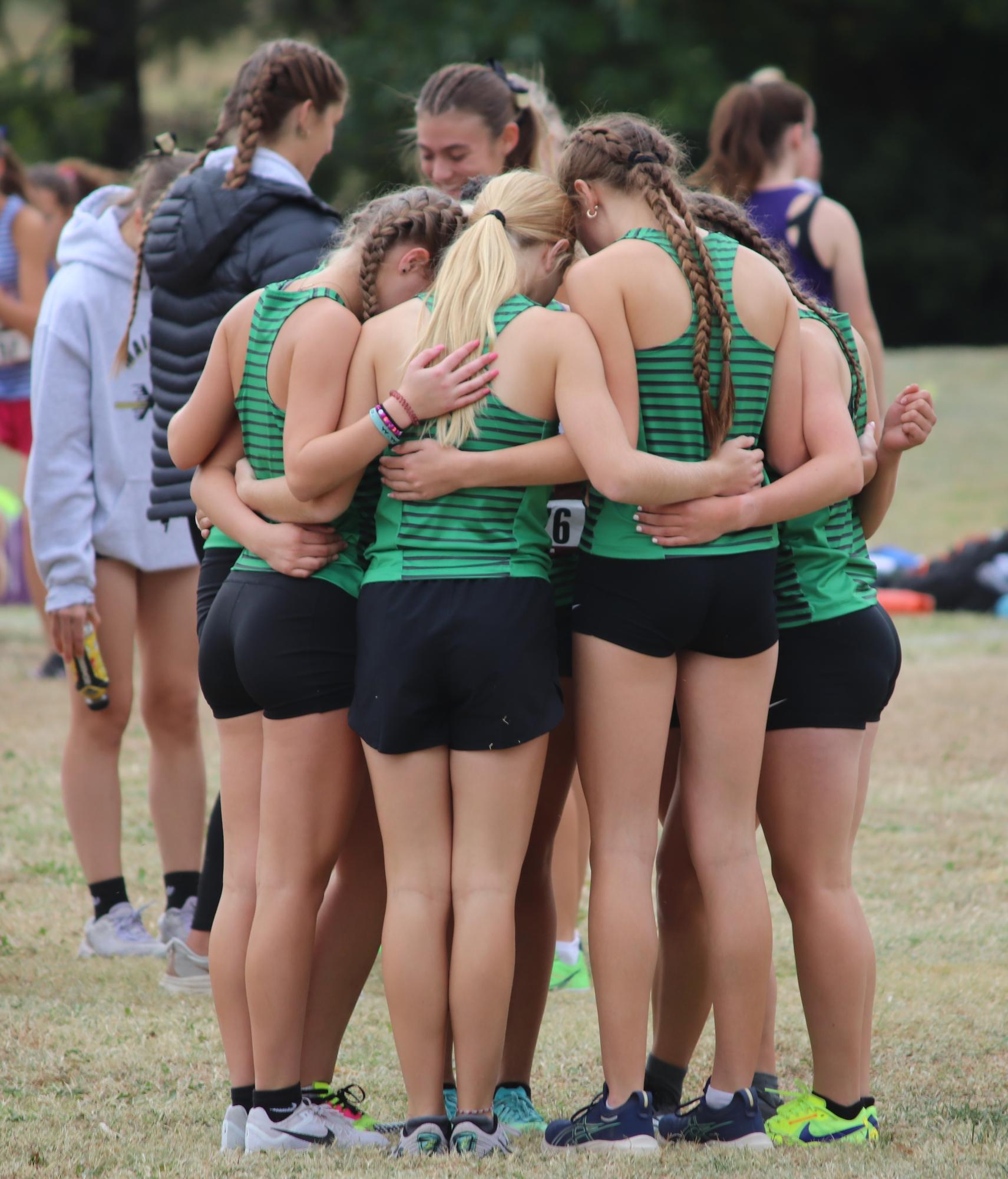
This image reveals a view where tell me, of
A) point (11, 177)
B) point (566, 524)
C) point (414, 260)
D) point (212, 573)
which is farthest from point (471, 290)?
point (11, 177)

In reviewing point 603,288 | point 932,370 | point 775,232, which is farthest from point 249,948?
point 932,370

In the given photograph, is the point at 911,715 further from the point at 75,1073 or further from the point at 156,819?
the point at 75,1073

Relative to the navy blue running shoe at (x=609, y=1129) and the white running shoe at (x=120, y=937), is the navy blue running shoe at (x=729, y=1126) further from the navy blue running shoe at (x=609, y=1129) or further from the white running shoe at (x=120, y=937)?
the white running shoe at (x=120, y=937)

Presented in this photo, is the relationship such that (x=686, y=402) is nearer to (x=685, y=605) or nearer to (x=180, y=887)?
(x=685, y=605)

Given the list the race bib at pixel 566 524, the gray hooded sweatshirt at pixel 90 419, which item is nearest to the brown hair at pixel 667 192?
the race bib at pixel 566 524

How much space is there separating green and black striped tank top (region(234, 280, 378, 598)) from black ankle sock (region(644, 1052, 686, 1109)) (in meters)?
1.17

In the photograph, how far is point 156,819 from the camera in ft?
13.5

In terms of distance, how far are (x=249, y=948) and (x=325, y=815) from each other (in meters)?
0.29

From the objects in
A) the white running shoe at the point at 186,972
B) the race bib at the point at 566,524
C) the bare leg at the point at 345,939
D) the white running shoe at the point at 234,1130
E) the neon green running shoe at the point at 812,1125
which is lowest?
the white running shoe at the point at 186,972

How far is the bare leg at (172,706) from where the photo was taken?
4066mm

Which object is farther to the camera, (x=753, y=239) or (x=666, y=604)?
(x=753, y=239)

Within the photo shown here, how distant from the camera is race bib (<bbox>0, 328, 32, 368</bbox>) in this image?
7031 mm

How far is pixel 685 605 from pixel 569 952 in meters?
1.69

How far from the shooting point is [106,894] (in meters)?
4.07
